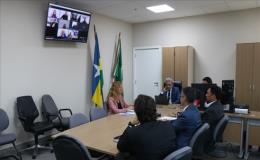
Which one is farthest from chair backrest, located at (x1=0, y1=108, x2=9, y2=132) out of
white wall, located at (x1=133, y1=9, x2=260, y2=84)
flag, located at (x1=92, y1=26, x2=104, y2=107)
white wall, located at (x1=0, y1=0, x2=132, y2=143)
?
white wall, located at (x1=133, y1=9, x2=260, y2=84)

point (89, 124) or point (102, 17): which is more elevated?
point (102, 17)

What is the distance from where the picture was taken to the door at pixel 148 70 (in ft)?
21.9

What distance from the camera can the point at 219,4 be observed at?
16.9 feet

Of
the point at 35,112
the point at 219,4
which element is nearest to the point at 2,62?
the point at 35,112

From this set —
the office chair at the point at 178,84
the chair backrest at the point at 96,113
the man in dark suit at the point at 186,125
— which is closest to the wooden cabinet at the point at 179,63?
the office chair at the point at 178,84

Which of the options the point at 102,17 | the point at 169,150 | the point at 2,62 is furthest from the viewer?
the point at 102,17

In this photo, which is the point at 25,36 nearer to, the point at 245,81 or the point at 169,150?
the point at 169,150

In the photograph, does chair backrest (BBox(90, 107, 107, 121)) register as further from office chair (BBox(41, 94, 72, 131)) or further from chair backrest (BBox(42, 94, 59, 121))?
chair backrest (BBox(42, 94, 59, 121))

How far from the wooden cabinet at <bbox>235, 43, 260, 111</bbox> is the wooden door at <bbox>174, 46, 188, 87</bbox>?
1.16 metres

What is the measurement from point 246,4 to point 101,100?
3771mm

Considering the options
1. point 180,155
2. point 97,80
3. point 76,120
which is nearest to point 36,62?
point 97,80

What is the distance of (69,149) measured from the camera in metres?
2.01

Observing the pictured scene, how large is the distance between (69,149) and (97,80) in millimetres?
3629

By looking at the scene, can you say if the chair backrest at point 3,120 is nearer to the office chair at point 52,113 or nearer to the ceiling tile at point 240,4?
the office chair at point 52,113
